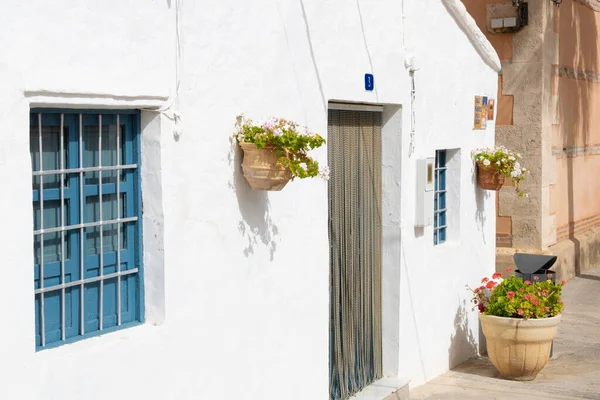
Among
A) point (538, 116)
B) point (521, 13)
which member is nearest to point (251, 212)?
point (538, 116)

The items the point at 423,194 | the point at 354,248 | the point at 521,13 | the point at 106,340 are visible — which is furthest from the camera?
the point at 521,13

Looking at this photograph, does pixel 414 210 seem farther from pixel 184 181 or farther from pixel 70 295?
pixel 70 295

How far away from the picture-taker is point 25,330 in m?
4.07

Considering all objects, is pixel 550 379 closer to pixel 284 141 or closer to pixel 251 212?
pixel 251 212

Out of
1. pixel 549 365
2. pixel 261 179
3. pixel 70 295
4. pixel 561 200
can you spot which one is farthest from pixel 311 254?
pixel 561 200

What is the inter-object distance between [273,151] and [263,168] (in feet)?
0.37

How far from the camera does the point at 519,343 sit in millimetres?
Result: 8219

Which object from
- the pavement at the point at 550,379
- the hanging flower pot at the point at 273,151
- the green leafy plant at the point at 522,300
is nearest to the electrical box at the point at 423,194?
the green leafy plant at the point at 522,300

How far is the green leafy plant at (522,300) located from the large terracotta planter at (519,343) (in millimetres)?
77

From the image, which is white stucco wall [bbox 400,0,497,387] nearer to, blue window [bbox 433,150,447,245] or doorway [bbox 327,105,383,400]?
blue window [bbox 433,150,447,245]

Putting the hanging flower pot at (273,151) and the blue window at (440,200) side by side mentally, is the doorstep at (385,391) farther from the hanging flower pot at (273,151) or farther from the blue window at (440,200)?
the hanging flower pot at (273,151)

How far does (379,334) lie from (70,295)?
143 inches

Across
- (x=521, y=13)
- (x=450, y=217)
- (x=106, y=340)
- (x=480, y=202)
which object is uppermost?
(x=521, y=13)

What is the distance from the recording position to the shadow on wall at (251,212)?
5465mm
